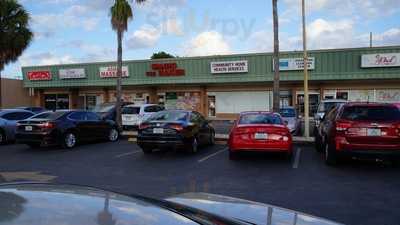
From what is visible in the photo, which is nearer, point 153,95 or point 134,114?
point 134,114

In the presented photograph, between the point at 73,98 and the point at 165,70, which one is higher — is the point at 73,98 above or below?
below

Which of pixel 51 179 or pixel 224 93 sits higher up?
pixel 224 93

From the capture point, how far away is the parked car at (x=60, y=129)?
14.5 m

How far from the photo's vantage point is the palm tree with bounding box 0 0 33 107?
26484mm

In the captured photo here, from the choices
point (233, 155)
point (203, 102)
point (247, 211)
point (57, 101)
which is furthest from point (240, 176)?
point (57, 101)

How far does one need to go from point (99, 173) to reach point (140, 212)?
28.1 feet

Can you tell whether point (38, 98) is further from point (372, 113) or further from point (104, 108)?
point (372, 113)

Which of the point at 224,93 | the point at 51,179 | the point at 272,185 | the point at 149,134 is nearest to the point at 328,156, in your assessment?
the point at 272,185

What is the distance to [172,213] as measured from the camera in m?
2.14

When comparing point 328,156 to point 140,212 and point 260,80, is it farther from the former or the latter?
point 260,80

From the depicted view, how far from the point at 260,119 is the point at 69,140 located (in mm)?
7532

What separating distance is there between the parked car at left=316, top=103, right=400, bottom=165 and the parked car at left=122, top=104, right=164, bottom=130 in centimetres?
1422

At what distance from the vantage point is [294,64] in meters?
27.8

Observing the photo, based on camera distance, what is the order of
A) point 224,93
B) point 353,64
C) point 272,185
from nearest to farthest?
point 272,185 < point 353,64 < point 224,93
